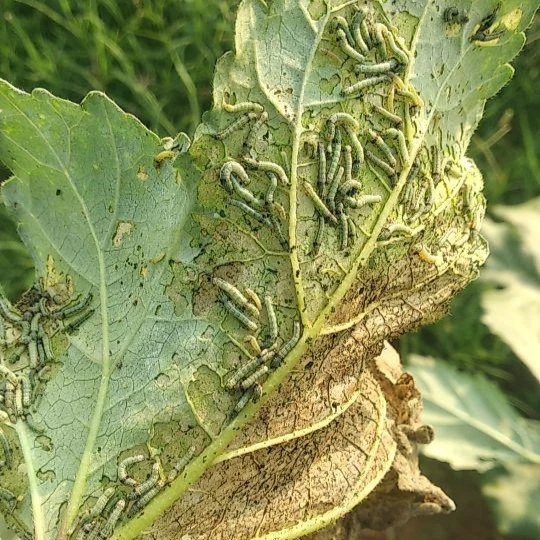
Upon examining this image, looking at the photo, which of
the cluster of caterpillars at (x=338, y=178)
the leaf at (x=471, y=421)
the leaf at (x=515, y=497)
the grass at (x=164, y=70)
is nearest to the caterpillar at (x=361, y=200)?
the cluster of caterpillars at (x=338, y=178)

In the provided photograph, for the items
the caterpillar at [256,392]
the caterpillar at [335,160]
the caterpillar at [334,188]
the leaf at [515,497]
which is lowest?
the caterpillar at [256,392]

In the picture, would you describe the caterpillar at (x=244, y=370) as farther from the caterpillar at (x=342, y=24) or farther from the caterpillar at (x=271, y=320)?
the caterpillar at (x=342, y=24)

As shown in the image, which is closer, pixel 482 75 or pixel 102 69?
pixel 482 75

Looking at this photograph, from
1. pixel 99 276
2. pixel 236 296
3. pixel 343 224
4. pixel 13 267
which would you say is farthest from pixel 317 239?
pixel 13 267

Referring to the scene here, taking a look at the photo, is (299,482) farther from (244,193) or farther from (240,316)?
(244,193)

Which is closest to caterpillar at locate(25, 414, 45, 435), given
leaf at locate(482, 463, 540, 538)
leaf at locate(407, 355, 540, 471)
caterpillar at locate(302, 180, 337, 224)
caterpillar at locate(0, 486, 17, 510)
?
caterpillar at locate(0, 486, 17, 510)

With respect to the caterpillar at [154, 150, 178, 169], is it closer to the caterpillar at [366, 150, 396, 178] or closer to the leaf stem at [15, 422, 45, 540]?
the caterpillar at [366, 150, 396, 178]

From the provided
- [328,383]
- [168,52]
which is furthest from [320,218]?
[168,52]

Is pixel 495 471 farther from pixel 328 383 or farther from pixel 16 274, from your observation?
pixel 16 274

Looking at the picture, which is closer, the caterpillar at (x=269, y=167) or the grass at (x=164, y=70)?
the caterpillar at (x=269, y=167)
